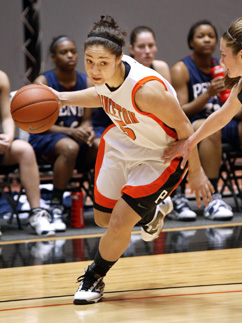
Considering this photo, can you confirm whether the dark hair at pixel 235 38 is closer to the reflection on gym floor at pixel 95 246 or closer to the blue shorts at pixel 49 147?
the reflection on gym floor at pixel 95 246

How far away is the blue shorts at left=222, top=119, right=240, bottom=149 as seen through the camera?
540 cm

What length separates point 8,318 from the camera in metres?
2.54

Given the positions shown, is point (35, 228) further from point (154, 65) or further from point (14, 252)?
point (154, 65)

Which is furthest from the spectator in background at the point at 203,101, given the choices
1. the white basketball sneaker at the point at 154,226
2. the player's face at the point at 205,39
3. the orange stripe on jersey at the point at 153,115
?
the orange stripe on jersey at the point at 153,115

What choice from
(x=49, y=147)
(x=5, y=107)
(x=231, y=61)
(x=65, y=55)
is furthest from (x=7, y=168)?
(x=231, y=61)

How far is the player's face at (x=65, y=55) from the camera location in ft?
17.5

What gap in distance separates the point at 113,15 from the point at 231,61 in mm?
5099

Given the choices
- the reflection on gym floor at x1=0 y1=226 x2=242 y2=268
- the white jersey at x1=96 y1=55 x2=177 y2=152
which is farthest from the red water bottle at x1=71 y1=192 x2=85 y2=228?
the white jersey at x1=96 y1=55 x2=177 y2=152

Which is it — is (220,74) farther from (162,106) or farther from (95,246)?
(162,106)

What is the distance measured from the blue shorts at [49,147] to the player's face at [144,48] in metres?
0.94

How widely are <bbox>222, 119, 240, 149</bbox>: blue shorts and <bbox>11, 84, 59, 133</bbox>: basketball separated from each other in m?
2.53

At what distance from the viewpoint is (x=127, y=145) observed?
9.99 feet

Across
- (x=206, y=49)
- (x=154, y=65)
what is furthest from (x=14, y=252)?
(x=206, y=49)

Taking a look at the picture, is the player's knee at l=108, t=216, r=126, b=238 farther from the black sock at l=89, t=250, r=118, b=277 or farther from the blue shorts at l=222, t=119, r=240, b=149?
the blue shorts at l=222, t=119, r=240, b=149
